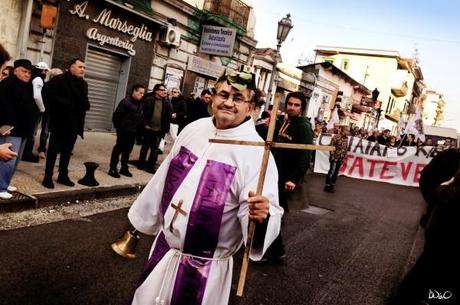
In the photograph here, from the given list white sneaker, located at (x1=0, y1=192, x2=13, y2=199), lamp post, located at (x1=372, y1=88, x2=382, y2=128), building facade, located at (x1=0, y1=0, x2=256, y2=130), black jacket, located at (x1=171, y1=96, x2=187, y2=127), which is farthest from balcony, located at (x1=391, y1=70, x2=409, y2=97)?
white sneaker, located at (x1=0, y1=192, x2=13, y2=199)

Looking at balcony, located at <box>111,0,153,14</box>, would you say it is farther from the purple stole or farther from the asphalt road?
the purple stole

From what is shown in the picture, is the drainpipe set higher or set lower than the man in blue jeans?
higher

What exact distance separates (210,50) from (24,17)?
25.2 feet

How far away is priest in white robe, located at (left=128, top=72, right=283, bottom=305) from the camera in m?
2.27

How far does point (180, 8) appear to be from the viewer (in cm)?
1547

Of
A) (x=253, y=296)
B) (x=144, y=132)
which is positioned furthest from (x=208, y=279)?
(x=144, y=132)

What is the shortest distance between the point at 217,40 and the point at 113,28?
186 inches

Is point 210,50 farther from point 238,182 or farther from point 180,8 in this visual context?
point 238,182

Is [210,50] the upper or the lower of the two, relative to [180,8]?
lower

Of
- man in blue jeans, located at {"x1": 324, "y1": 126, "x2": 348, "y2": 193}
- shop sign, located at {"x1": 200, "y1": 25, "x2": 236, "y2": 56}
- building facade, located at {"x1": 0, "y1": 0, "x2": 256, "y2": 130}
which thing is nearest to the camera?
building facade, located at {"x1": 0, "y1": 0, "x2": 256, "y2": 130}

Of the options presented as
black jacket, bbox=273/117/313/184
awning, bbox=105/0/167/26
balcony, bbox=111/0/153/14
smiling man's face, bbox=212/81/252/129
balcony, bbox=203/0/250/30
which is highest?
balcony, bbox=203/0/250/30

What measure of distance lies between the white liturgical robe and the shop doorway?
1128 centimetres

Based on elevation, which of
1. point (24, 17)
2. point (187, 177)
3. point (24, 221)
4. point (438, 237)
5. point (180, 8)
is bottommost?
point (24, 221)

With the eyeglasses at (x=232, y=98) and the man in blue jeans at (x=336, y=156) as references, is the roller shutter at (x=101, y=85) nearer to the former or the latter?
the man in blue jeans at (x=336, y=156)
